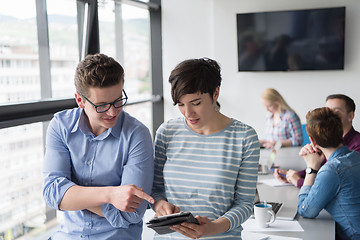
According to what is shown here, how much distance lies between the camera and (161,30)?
624 centimetres

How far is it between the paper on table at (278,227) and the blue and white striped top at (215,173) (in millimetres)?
616

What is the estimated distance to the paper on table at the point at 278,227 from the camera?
7.04 feet

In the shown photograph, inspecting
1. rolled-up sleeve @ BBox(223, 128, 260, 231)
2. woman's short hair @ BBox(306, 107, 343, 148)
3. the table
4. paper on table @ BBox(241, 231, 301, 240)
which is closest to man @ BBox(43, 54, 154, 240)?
rolled-up sleeve @ BBox(223, 128, 260, 231)

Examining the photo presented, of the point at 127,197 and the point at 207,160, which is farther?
the point at 207,160

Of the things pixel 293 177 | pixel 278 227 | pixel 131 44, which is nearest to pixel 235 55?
pixel 131 44

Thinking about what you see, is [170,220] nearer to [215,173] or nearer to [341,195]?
[215,173]

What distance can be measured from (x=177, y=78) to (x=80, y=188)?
1.78ft

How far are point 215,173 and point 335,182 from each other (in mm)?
1008

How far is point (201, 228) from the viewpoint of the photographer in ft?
4.57

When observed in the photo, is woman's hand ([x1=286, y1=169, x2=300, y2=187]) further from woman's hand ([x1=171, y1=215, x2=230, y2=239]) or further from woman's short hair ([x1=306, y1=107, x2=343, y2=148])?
woman's hand ([x1=171, y1=215, x2=230, y2=239])

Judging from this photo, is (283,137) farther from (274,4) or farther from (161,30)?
(161,30)

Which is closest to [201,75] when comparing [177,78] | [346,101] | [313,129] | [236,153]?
[177,78]

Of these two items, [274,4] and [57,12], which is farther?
[274,4]

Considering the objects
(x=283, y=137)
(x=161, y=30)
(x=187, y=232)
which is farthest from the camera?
(x=161, y=30)
